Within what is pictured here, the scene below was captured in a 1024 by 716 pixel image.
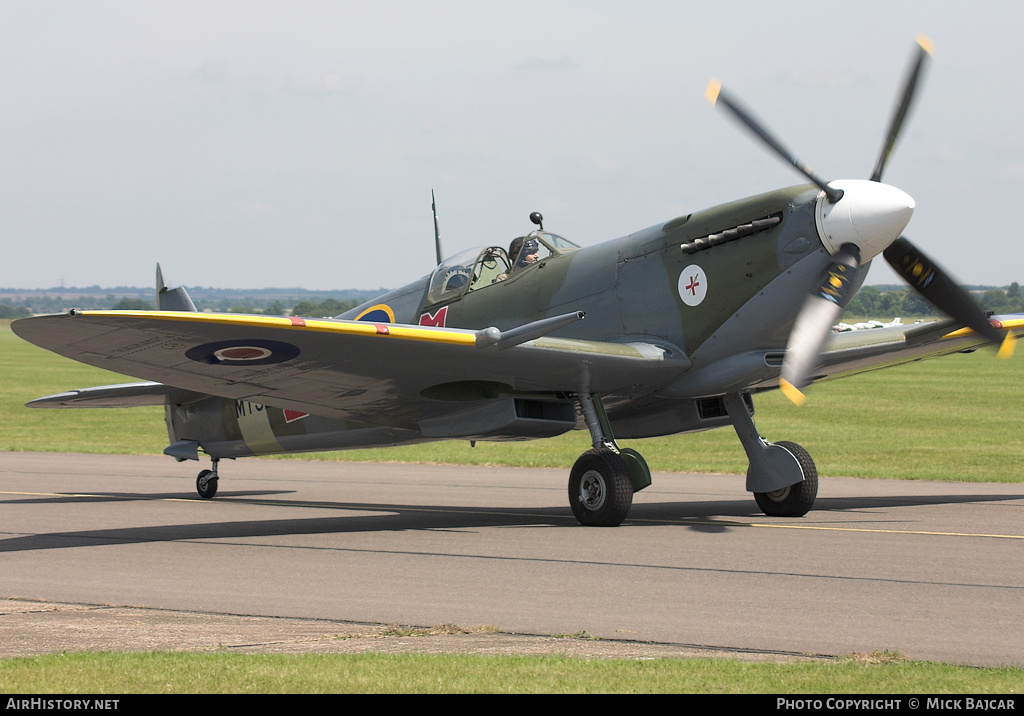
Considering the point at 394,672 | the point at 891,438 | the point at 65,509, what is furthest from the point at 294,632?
the point at 891,438

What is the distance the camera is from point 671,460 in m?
21.8

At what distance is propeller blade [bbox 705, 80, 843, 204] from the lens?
10.2 m

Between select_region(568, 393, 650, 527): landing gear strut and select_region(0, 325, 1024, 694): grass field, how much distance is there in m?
5.58

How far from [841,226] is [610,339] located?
2.72m

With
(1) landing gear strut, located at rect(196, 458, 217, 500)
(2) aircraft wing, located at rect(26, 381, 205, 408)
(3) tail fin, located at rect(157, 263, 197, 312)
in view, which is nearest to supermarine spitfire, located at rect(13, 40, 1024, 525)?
(2) aircraft wing, located at rect(26, 381, 205, 408)

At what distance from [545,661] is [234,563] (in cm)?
468

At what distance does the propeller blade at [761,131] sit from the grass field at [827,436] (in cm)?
744

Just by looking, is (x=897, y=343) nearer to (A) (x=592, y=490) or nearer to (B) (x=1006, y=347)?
(B) (x=1006, y=347)

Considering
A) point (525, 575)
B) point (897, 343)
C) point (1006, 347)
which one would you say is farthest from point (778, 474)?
point (525, 575)

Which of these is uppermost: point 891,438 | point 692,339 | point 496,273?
point 496,273

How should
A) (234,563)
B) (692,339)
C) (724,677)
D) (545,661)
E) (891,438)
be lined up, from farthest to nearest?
1. (891,438)
2. (692,339)
3. (234,563)
4. (545,661)
5. (724,677)

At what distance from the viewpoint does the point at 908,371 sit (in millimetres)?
55562

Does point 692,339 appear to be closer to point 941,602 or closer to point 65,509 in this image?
A: point 941,602

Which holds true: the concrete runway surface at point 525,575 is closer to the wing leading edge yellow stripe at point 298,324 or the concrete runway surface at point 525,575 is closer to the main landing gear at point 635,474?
the main landing gear at point 635,474
